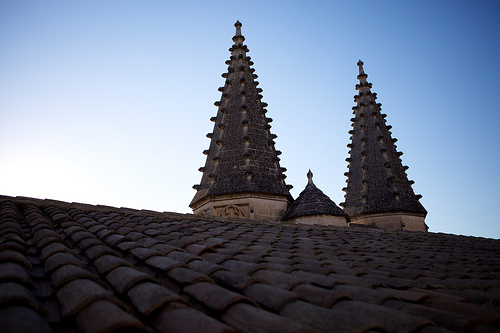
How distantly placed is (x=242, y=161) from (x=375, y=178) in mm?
7889

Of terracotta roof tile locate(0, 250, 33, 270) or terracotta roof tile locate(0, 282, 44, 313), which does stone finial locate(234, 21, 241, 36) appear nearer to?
terracotta roof tile locate(0, 250, 33, 270)

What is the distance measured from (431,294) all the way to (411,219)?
1673 centimetres

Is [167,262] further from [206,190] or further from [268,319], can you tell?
[206,190]

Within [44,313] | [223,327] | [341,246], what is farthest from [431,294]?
[341,246]

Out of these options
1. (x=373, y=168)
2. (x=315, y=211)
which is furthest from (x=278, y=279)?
(x=373, y=168)

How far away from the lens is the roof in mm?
14328

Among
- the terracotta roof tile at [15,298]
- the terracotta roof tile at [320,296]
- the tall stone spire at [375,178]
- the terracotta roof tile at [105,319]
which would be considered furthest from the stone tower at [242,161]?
the terracotta roof tile at [105,319]

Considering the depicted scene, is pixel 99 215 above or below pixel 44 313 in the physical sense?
above

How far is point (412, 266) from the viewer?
4988mm

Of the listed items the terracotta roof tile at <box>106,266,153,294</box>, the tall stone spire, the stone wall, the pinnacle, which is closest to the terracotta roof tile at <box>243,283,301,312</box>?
the terracotta roof tile at <box>106,266,153,294</box>

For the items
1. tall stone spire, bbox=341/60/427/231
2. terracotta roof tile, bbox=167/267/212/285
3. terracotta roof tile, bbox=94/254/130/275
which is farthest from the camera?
tall stone spire, bbox=341/60/427/231

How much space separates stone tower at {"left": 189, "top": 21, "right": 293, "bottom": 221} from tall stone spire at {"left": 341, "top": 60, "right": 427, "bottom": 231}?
517 centimetres

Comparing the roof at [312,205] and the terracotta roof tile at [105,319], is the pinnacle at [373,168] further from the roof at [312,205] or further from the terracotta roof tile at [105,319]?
the terracotta roof tile at [105,319]

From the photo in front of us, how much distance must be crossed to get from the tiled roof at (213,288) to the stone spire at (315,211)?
8.73 m
